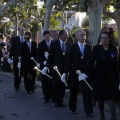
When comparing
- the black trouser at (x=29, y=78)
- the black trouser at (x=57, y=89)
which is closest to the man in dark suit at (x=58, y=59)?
the black trouser at (x=57, y=89)

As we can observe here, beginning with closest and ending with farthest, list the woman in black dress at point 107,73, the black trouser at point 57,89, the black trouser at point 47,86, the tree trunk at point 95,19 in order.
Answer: the woman in black dress at point 107,73, the black trouser at point 57,89, the black trouser at point 47,86, the tree trunk at point 95,19

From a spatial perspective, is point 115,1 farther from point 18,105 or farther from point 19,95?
point 18,105

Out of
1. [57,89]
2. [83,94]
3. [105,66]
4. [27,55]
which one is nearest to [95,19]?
[27,55]

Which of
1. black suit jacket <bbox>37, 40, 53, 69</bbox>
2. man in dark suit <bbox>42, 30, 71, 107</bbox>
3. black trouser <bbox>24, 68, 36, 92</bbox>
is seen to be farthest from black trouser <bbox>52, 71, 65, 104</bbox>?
black trouser <bbox>24, 68, 36, 92</bbox>

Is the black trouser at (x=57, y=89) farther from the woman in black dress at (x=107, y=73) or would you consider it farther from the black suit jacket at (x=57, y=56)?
the woman in black dress at (x=107, y=73)

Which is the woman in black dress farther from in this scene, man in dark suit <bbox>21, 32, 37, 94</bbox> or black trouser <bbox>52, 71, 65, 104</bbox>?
man in dark suit <bbox>21, 32, 37, 94</bbox>

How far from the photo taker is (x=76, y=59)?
29.5ft

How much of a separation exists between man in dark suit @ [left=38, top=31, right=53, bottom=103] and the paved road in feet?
0.89

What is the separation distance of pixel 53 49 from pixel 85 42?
0.96 m

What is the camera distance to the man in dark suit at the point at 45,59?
11.0m

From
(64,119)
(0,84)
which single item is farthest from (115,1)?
(64,119)

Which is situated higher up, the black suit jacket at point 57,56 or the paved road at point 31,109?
the black suit jacket at point 57,56

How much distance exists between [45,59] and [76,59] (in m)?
2.36

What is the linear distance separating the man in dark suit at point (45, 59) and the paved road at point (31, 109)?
27cm
